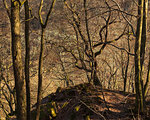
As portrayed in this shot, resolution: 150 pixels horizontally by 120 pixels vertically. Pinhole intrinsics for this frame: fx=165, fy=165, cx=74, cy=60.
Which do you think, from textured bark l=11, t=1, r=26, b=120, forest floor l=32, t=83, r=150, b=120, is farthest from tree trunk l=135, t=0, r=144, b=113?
textured bark l=11, t=1, r=26, b=120

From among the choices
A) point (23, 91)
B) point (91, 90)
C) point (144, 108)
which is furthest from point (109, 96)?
point (23, 91)

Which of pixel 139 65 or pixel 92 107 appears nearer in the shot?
pixel 139 65

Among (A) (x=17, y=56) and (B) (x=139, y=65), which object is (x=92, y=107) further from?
(A) (x=17, y=56)

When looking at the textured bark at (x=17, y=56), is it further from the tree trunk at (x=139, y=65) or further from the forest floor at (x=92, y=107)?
the tree trunk at (x=139, y=65)

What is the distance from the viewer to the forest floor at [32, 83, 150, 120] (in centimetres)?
464

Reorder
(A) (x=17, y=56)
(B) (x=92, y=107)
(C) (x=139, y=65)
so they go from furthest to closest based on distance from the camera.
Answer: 1. (B) (x=92, y=107)
2. (C) (x=139, y=65)
3. (A) (x=17, y=56)

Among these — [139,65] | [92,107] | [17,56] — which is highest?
[17,56]

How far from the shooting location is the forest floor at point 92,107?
4.64m

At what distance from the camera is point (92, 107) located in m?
4.61

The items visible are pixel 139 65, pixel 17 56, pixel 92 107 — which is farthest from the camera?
pixel 92 107

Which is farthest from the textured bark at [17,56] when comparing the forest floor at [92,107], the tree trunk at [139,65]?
the tree trunk at [139,65]

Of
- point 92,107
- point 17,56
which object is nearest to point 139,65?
point 92,107

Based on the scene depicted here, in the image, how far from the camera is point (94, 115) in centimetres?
495

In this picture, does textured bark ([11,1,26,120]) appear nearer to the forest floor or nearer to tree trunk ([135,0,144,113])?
the forest floor
